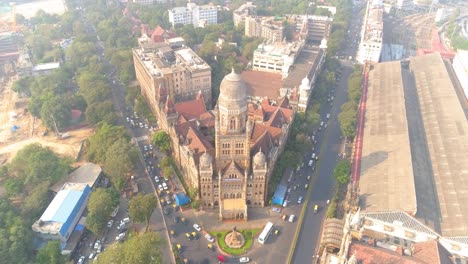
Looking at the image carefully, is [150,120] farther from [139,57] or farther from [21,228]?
[21,228]

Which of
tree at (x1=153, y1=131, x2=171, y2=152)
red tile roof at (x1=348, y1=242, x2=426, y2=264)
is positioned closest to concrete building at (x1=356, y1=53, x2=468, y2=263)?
red tile roof at (x1=348, y1=242, x2=426, y2=264)

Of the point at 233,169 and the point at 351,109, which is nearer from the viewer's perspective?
the point at 233,169

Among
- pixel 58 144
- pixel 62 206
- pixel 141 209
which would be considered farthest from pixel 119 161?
pixel 58 144

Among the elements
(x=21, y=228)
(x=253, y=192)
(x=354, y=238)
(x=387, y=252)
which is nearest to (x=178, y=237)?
(x=253, y=192)

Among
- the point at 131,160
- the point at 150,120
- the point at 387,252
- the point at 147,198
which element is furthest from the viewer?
the point at 150,120

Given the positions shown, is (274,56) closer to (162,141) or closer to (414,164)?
(162,141)

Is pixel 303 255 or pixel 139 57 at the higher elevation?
pixel 139 57

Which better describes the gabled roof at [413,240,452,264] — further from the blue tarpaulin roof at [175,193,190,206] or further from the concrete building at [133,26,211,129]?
the concrete building at [133,26,211,129]
